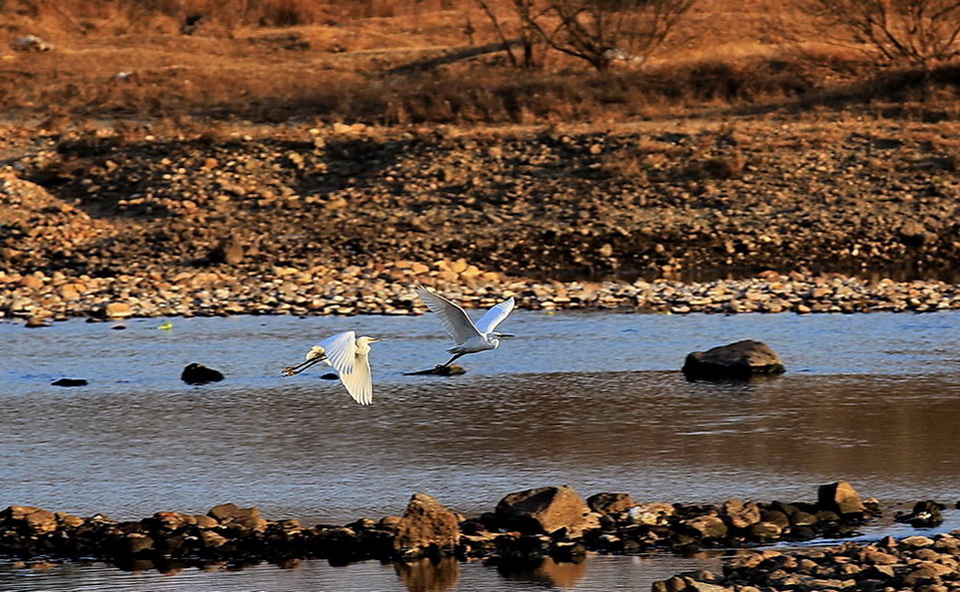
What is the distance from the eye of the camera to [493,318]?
12.3 m

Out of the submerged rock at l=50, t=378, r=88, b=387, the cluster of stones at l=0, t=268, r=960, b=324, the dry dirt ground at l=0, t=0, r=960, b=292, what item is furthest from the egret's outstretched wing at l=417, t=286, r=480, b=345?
the dry dirt ground at l=0, t=0, r=960, b=292

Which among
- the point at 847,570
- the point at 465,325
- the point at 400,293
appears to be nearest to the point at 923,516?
the point at 847,570

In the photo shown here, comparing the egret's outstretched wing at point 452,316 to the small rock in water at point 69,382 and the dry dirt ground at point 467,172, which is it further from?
the dry dirt ground at point 467,172

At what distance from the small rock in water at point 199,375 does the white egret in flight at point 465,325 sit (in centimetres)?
Result: 453

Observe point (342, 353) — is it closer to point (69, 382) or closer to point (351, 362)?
point (351, 362)

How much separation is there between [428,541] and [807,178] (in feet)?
52.6

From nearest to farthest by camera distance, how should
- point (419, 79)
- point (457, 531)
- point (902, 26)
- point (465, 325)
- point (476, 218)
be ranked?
1. point (457, 531)
2. point (465, 325)
3. point (476, 218)
4. point (902, 26)
5. point (419, 79)

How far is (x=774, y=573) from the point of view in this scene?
926cm

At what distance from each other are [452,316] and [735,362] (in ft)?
16.3

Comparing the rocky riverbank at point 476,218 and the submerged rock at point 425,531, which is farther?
the rocky riverbank at point 476,218

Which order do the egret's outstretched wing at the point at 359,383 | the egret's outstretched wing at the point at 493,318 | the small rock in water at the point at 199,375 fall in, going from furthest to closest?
the small rock in water at the point at 199,375 → the egret's outstretched wing at the point at 493,318 → the egret's outstretched wing at the point at 359,383

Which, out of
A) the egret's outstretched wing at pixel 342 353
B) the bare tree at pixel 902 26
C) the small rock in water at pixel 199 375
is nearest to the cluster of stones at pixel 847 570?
the egret's outstretched wing at pixel 342 353

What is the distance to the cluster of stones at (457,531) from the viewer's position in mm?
10266

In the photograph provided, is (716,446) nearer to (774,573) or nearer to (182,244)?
(774,573)
